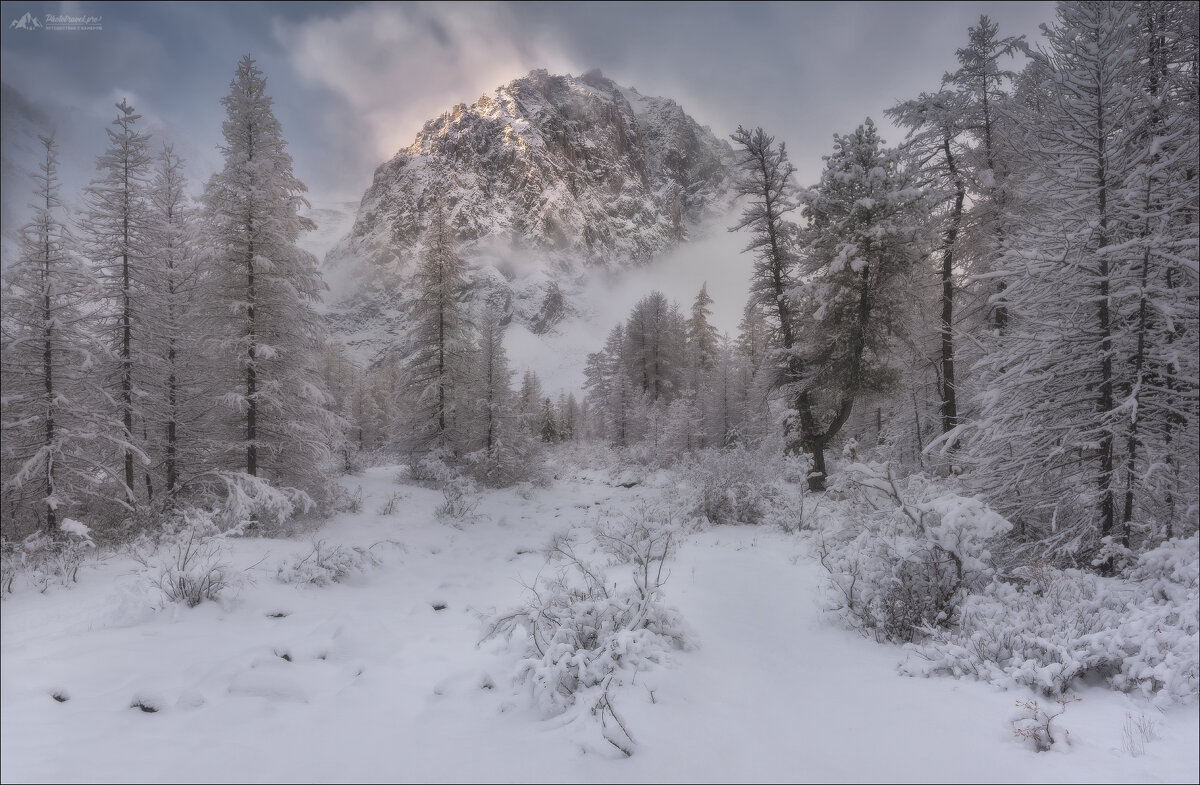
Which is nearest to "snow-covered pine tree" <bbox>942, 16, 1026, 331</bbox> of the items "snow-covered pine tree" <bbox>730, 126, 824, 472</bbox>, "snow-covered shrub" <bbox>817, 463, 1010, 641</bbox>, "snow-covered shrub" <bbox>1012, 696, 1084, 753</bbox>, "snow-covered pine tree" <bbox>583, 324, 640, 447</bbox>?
"snow-covered pine tree" <bbox>730, 126, 824, 472</bbox>

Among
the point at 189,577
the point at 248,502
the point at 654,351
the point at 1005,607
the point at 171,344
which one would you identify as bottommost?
the point at 189,577

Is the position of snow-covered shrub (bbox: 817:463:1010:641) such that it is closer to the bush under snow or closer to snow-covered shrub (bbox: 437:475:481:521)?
the bush under snow

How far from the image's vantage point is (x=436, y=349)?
20.3 meters

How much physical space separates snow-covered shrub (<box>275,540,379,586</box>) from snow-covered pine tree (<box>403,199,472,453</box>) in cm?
1115

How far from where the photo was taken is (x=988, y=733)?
328 cm

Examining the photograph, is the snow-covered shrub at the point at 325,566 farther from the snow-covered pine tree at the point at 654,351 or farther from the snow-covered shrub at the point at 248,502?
the snow-covered pine tree at the point at 654,351

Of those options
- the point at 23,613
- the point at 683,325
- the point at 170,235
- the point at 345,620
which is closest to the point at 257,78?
the point at 170,235

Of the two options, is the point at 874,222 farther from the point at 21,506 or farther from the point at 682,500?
the point at 21,506

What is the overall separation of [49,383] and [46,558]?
279 cm

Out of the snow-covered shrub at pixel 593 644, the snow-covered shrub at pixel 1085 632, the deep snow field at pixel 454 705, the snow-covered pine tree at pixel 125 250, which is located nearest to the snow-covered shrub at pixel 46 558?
the deep snow field at pixel 454 705

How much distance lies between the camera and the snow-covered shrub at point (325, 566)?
24.3 feet

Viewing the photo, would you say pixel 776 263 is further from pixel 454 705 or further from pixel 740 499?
pixel 454 705

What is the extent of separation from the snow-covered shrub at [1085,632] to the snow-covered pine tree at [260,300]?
42.6 feet

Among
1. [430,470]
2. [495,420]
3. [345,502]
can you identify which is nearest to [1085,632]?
[345,502]
